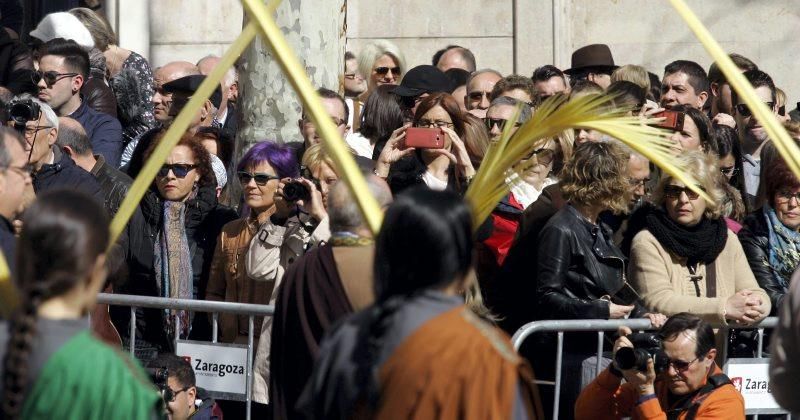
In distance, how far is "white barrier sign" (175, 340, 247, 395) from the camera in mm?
6699

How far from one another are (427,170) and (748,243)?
154cm

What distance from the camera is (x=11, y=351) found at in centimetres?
358

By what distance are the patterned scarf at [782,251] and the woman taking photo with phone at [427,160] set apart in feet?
4.67

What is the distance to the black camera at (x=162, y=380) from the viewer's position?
6.28 meters

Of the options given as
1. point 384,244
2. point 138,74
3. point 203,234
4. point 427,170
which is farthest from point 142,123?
point 384,244

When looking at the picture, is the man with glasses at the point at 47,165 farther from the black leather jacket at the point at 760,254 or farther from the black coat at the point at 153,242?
the black leather jacket at the point at 760,254

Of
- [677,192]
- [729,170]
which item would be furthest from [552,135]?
[729,170]

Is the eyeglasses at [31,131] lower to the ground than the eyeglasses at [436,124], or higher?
lower

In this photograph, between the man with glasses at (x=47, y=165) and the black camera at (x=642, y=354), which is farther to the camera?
the man with glasses at (x=47, y=165)

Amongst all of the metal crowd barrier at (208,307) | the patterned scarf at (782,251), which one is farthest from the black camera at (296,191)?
the patterned scarf at (782,251)

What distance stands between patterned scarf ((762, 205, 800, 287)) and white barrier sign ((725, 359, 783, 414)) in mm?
558

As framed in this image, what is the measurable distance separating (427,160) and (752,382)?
184 cm

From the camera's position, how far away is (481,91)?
9.31 meters

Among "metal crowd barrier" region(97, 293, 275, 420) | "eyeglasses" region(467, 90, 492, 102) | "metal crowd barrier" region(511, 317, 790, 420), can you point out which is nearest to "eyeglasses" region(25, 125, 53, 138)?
"metal crowd barrier" region(97, 293, 275, 420)
